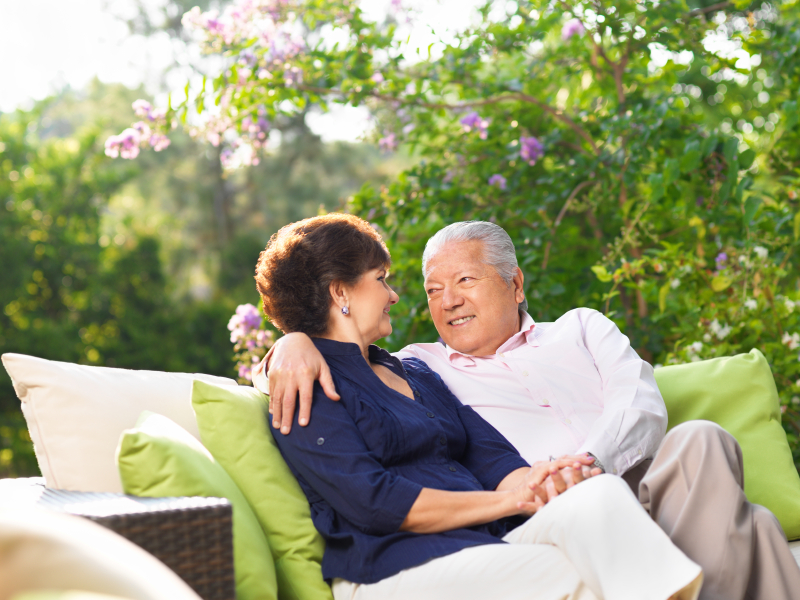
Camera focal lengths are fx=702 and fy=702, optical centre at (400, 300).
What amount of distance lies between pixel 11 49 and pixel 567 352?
13537mm

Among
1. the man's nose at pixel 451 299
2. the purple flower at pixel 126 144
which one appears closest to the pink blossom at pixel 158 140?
the purple flower at pixel 126 144

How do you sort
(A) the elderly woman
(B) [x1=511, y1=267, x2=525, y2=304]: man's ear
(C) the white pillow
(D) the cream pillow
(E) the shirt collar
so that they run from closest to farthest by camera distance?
(D) the cream pillow < (A) the elderly woman < (C) the white pillow < (E) the shirt collar < (B) [x1=511, y1=267, x2=525, y2=304]: man's ear

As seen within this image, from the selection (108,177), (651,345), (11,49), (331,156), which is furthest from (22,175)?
(651,345)

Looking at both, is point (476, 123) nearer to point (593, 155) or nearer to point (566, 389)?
point (593, 155)

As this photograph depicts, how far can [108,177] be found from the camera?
10734mm

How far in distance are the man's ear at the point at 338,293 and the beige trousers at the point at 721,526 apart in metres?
0.89

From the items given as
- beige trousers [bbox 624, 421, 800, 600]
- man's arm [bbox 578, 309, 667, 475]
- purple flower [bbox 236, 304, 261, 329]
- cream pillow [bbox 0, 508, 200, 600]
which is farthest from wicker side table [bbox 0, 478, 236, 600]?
purple flower [bbox 236, 304, 261, 329]

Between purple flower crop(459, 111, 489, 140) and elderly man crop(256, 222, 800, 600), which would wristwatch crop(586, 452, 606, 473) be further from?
purple flower crop(459, 111, 489, 140)

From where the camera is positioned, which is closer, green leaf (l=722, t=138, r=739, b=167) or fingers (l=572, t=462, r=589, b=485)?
fingers (l=572, t=462, r=589, b=485)

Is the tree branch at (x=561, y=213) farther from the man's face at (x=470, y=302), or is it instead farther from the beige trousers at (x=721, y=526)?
the beige trousers at (x=721, y=526)

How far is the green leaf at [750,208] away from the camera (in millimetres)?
2855

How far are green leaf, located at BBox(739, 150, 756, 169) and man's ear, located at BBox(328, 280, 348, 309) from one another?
1956 mm

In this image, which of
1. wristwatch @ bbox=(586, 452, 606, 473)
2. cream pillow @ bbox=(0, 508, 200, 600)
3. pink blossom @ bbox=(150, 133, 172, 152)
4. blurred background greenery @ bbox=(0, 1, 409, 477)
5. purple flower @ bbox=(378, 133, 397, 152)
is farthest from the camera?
blurred background greenery @ bbox=(0, 1, 409, 477)

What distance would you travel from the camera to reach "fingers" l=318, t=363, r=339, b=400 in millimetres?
1658
